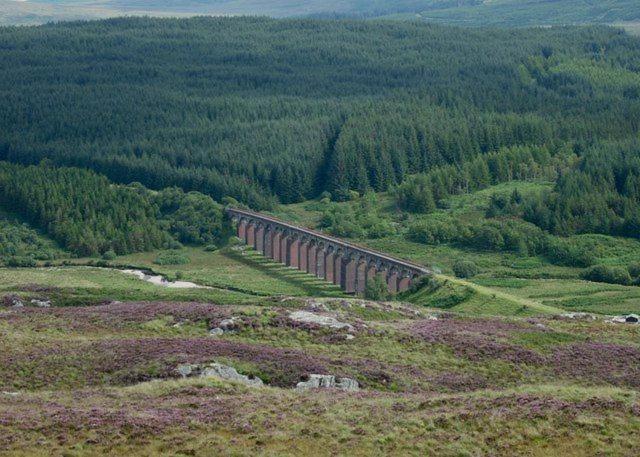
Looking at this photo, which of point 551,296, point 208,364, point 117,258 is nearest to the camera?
point 208,364

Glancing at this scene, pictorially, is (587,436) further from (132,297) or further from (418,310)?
(132,297)

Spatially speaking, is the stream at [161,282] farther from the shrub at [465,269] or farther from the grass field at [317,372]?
the shrub at [465,269]

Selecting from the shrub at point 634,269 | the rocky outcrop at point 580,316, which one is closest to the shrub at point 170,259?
the shrub at point 634,269

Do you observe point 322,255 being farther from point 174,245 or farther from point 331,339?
point 331,339

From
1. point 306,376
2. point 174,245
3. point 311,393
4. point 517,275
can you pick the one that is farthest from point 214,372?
point 174,245

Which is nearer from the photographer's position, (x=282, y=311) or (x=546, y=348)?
(x=546, y=348)

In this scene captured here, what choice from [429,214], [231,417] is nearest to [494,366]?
[231,417]

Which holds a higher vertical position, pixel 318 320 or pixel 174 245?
pixel 318 320
